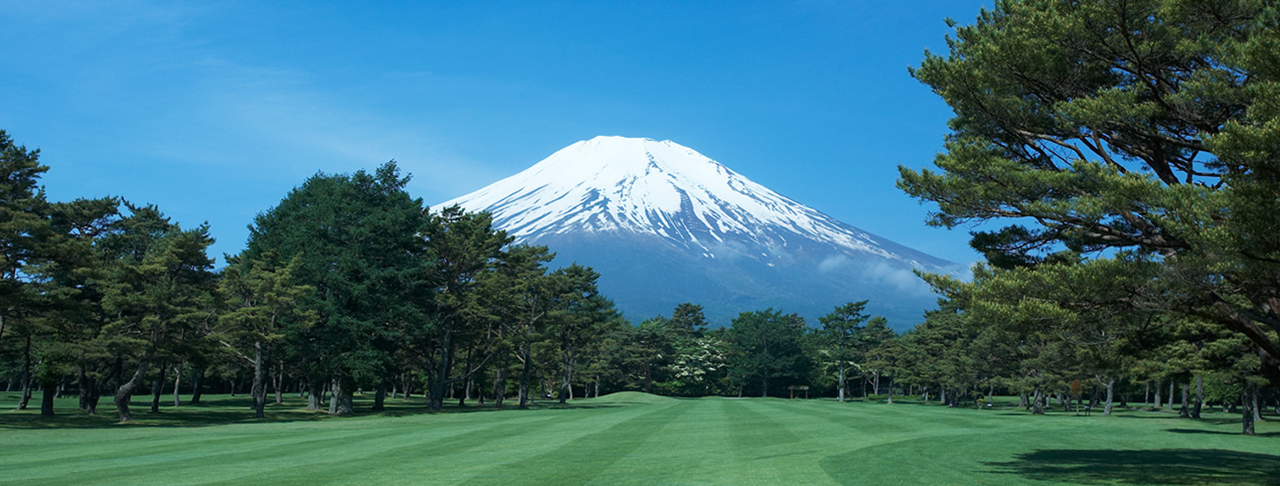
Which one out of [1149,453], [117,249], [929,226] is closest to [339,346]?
[117,249]

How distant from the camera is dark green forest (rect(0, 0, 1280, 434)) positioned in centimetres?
1151

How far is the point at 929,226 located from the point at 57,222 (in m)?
44.0

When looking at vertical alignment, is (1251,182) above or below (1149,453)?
above

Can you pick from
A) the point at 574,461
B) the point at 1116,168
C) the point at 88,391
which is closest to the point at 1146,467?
the point at 1116,168

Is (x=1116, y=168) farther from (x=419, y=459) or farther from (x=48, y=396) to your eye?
(x=48, y=396)

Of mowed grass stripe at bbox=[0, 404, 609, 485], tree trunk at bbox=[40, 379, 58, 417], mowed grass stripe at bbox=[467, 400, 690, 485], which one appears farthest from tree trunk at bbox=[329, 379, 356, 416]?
mowed grass stripe at bbox=[467, 400, 690, 485]

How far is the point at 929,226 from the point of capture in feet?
53.4

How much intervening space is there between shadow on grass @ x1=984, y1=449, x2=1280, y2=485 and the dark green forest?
233cm

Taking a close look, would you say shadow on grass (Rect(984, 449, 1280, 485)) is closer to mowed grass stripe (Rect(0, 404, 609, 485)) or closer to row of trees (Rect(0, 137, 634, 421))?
mowed grass stripe (Rect(0, 404, 609, 485))

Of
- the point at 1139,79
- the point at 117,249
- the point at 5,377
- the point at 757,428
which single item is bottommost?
the point at 5,377

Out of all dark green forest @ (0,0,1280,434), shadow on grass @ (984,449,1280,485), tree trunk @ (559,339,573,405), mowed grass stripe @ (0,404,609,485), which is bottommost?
tree trunk @ (559,339,573,405)

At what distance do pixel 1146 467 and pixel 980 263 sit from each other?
6.26 m

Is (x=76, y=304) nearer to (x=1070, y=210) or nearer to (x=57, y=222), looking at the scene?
(x=57, y=222)

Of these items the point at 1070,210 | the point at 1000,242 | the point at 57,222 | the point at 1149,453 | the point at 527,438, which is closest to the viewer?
the point at 1070,210
